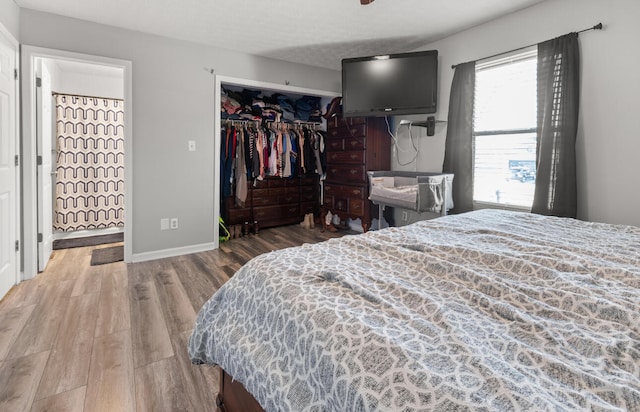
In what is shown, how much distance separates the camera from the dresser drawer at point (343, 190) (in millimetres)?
4062

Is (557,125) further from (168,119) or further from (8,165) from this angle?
(8,165)

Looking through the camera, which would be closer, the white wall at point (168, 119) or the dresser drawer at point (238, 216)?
the white wall at point (168, 119)

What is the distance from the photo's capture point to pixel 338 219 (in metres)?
4.85

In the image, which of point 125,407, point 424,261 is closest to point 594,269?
point 424,261

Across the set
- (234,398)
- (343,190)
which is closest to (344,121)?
(343,190)

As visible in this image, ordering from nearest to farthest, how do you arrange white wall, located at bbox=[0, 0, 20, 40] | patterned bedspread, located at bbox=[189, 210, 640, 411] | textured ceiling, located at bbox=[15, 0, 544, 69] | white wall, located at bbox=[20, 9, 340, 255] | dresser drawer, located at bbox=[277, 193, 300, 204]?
patterned bedspread, located at bbox=[189, 210, 640, 411] → white wall, located at bbox=[0, 0, 20, 40] → textured ceiling, located at bbox=[15, 0, 544, 69] → white wall, located at bbox=[20, 9, 340, 255] → dresser drawer, located at bbox=[277, 193, 300, 204]

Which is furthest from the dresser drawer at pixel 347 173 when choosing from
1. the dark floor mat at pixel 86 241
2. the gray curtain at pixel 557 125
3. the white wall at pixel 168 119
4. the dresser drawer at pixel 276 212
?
the dark floor mat at pixel 86 241

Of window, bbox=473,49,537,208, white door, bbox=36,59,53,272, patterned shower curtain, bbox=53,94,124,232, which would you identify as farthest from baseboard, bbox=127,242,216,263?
window, bbox=473,49,537,208

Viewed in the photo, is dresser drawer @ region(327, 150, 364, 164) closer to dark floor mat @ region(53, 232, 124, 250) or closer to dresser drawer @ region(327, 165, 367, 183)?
dresser drawer @ region(327, 165, 367, 183)

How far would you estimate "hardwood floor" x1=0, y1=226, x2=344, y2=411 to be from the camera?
1.42 metres

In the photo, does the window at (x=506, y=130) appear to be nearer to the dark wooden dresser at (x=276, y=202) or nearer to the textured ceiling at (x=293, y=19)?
the textured ceiling at (x=293, y=19)

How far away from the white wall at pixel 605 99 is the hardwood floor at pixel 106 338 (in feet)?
9.03

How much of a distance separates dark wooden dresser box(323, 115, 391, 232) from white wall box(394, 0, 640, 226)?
1.73 m

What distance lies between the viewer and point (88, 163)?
4359 millimetres
